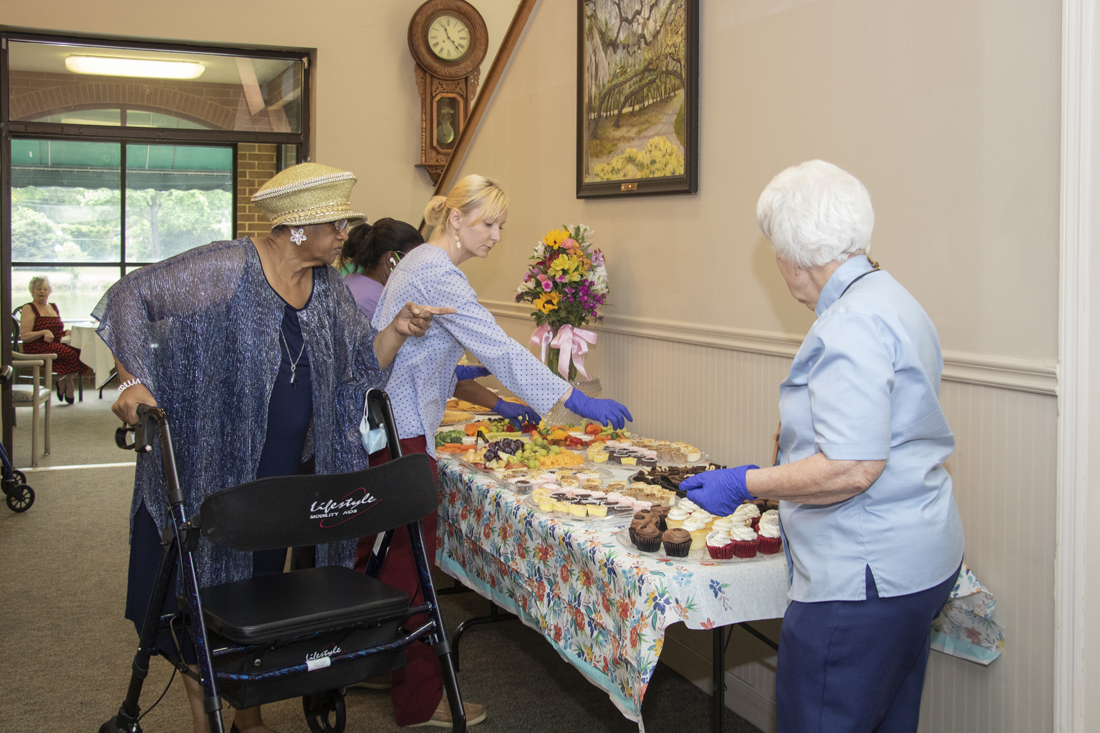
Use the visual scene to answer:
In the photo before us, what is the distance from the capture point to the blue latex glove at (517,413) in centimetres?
331

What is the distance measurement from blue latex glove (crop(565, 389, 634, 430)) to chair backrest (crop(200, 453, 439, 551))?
2.33 ft

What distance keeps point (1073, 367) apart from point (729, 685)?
163 centimetres

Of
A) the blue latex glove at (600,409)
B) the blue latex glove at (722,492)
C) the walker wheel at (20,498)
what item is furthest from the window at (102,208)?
the blue latex glove at (722,492)

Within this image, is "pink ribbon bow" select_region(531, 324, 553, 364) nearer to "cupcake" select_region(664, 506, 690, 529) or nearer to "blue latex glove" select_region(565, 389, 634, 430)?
"blue latex glove" select_region(565, 389, 634, 430)

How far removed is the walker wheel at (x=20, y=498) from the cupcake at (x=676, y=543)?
481cm

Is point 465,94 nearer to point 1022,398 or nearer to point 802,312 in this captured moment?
point 802,312

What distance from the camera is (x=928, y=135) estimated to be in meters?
2.05

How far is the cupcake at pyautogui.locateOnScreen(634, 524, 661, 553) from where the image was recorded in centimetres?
192

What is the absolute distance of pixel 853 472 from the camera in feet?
4.66

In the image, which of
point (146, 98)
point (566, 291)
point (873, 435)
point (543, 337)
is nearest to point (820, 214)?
point (873, 435)

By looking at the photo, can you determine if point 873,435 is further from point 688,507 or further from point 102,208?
point 102,208

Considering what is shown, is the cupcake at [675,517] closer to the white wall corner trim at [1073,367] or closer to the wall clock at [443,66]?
the white wall corner trim at [1073,367]

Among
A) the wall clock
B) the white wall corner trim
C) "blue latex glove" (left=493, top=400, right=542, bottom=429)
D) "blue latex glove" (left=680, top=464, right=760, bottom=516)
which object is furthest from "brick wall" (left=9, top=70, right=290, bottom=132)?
→ the white wall corner trim

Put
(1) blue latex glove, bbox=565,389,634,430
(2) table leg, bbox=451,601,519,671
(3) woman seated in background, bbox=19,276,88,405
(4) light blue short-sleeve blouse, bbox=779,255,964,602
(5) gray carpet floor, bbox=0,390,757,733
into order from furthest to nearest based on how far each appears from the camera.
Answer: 1. (3) woman seated in background, bbox=19,276,88,405
2. (2) table leg, bbox=451,601,519,671
3. (5) gray carpet floor, bbox=0,390,757,733
4. (1) blue latex glove, bbox=565,389,634,430
5. (4) light blue short-sleeve blouse, bbox=779,255,964,602
